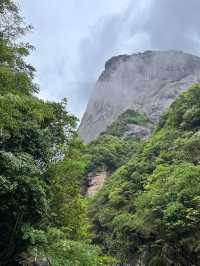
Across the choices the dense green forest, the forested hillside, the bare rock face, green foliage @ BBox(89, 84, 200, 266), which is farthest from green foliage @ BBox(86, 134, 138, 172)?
the forested hillside

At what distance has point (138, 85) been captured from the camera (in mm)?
85562

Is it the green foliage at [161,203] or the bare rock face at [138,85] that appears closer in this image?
the green foliage at [161,203]

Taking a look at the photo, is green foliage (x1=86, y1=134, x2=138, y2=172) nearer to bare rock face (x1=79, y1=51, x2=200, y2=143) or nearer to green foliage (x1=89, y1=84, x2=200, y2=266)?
green foliage (x1=89, y1=84, x2=200, y2=266)

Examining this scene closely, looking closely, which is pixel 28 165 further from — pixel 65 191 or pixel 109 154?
pixel 109 154

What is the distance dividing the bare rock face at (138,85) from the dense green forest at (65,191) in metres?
44.4

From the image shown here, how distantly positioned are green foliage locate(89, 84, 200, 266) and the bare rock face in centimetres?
3885

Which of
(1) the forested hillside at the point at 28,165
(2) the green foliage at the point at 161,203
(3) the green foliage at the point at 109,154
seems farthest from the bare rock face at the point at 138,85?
(1) the forested hillside at the point at 28,165

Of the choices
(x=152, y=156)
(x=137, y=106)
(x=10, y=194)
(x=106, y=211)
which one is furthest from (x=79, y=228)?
(x=137, y=106)

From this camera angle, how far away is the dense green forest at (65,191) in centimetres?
1136

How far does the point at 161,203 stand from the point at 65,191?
5.90m

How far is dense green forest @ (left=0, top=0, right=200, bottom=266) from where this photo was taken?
11359mm

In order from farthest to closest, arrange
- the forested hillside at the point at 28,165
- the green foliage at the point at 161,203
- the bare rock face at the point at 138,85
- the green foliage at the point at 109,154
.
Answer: the bare rock face at the point at 138,85 → the green foliage at the point at 109,154 → the green foliage at the point at 161,203 → the forested hillside at the point at 28,165

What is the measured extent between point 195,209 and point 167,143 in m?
14.4

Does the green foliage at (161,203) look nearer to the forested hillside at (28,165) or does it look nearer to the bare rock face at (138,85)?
the forested hillside at (28,165)
